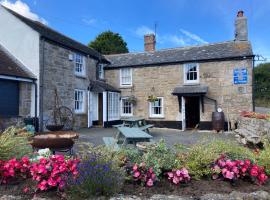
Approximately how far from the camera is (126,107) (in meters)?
21.3

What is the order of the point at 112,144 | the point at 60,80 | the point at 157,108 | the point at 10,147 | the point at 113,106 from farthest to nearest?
the point at 113,106 < the point at 157,108 < the point at 60,80 < the point at 112,144 < the point at 10,147

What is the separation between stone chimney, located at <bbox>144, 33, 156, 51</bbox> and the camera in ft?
76.1

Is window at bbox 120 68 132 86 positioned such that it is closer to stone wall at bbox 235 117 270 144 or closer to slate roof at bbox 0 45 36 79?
slate roof at bbox 0 45 36 79

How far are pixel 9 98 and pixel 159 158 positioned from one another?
11.0 metres

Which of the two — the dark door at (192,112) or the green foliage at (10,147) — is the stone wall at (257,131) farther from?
the dark door at (192,112)

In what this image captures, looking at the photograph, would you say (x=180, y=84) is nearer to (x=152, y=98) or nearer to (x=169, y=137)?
(x=152, y=98)

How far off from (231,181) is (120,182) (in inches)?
70.4

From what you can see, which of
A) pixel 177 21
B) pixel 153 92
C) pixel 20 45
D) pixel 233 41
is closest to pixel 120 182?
pixel 20 45

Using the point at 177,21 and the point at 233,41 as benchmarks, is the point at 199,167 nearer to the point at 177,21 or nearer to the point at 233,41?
the point at 177,21

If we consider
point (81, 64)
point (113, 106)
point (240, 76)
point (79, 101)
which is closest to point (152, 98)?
point (113, 106)

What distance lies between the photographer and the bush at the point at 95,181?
367 centimetres

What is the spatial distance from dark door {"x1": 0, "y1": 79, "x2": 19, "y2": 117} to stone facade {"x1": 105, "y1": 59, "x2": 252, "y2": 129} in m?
8.94

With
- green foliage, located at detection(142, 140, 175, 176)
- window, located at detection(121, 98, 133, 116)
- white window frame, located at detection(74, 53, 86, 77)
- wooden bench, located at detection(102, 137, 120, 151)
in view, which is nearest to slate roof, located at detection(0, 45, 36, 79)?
white window frame, located at detection(74, 53, 86, 77)

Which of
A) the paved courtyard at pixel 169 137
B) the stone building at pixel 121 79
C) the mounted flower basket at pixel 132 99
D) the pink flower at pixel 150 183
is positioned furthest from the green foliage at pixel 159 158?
the mounted flower basket at pixel 132 99
